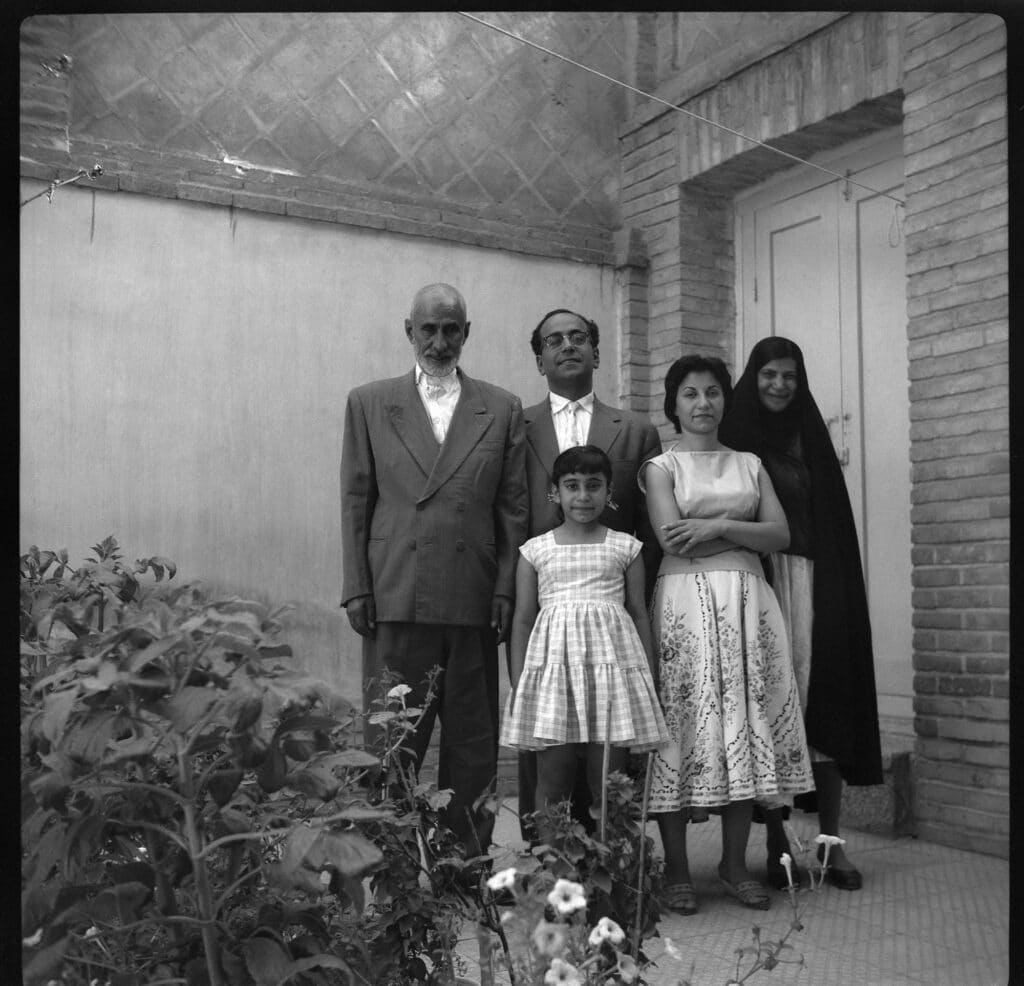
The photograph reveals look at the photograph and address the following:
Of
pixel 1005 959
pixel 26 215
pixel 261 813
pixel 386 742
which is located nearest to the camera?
pixel 261 813

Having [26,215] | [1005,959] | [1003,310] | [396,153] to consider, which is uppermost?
[396,153]

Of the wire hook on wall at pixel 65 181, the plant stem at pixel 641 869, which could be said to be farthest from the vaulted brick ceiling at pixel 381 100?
the plant stem at pixel 641 869

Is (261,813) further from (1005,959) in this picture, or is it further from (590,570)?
(1005,959)

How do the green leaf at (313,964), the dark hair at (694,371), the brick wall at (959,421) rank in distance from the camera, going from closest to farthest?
1. the green leaf at (313,964)
2. the dark hair at (694,371)
3. the brick wall at (959,421)

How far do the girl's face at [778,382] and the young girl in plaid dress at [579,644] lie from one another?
29.2 inches

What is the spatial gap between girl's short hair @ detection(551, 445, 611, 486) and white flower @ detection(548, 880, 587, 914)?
1.86 metres

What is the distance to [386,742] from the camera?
2379 millimetres

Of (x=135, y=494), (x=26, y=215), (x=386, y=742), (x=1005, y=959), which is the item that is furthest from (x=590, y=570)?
Answer: (x=26, y=215)

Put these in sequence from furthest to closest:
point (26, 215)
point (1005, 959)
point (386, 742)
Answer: point (26, 215) → point (1005, 959) → point (386, 742)

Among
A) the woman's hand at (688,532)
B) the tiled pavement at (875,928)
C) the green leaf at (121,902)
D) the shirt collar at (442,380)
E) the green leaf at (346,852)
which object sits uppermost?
the shirt collar at (442,380)

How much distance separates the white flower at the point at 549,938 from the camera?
5.73 ft

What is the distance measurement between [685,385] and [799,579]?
76 centimetres

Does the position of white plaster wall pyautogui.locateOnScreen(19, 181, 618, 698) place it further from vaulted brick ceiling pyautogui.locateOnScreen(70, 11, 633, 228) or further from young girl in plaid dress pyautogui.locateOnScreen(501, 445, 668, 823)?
young girl in plaid dress pyautogui.locateOnScreen(501, 445, 668, 823)

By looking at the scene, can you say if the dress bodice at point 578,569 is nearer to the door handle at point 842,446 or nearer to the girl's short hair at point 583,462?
the girl's short hair at point 583,462
